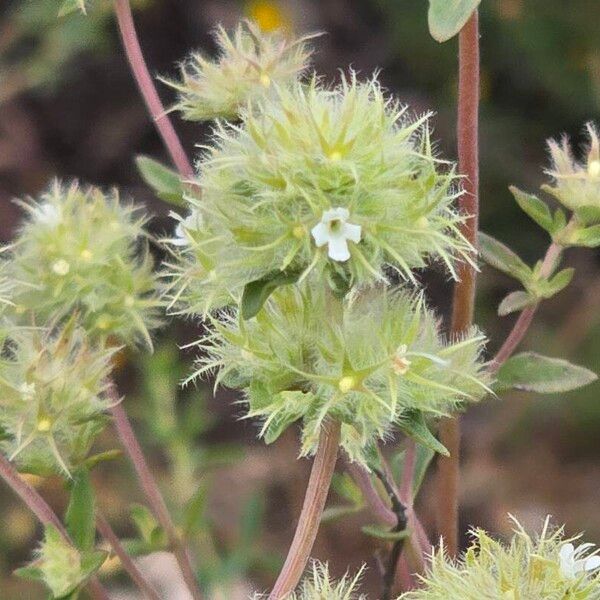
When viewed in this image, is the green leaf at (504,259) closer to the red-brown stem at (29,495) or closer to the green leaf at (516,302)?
the green leaf at (516,302)

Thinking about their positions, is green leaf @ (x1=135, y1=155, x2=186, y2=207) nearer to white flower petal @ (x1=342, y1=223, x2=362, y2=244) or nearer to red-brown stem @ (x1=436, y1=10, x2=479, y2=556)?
red-brown stem @ (x1=436, y1=10, x2=479, y2=556)

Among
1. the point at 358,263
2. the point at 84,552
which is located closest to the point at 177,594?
the point at 84,552

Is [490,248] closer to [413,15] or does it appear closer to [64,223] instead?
[64,223]

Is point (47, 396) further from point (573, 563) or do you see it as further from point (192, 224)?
point (573, 563)

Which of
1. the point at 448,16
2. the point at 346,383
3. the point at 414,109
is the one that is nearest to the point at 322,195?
the point at 346,383

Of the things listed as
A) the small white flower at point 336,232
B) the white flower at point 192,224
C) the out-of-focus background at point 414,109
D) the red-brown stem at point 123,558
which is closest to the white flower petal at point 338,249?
the small white flower at point 336,232

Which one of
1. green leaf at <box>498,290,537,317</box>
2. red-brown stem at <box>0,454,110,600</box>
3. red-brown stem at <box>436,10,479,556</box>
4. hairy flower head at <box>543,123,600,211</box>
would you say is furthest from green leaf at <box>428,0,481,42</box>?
red-brown stem at <box>0,454,110,600</box>
